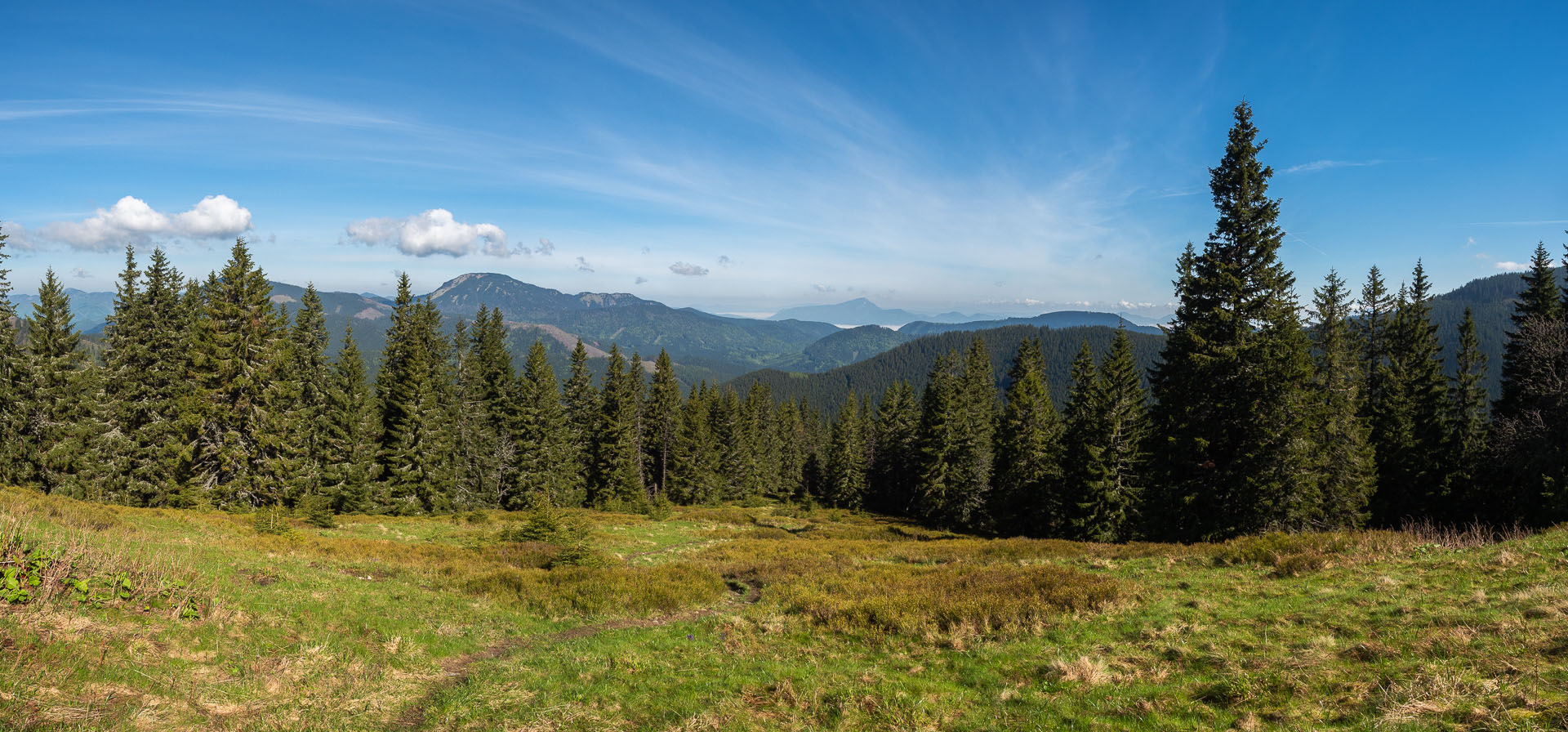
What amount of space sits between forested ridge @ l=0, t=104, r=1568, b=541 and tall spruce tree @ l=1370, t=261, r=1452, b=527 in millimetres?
132

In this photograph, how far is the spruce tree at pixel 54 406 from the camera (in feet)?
109

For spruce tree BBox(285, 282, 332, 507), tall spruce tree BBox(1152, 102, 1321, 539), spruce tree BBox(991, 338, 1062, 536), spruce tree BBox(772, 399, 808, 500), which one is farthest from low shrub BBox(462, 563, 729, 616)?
spruce tree BBox(772, 399, 808, 500)

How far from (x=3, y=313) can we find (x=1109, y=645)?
5404 cm

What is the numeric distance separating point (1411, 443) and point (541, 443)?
61767 millimetres

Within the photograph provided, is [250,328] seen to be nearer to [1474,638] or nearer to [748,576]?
[748,576]

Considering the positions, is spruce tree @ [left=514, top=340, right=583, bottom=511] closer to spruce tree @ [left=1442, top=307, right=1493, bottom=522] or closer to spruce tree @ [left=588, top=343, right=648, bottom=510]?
spruce tree @ [left=588, top=343, right=648, bottom=510]

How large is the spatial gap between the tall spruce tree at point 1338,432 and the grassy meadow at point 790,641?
11122 millimetres

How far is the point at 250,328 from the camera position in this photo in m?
33.4

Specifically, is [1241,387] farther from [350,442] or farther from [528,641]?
[350,442]

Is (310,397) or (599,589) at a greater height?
(310,397)

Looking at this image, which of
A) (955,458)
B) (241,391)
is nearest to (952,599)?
(955,458)

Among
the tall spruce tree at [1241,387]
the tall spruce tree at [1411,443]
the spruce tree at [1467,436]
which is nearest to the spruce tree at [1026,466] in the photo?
the tall spruce tree at [1241,387]

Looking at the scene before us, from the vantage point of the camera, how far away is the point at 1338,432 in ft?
89.4

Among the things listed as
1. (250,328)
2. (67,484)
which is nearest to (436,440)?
(250,328)
